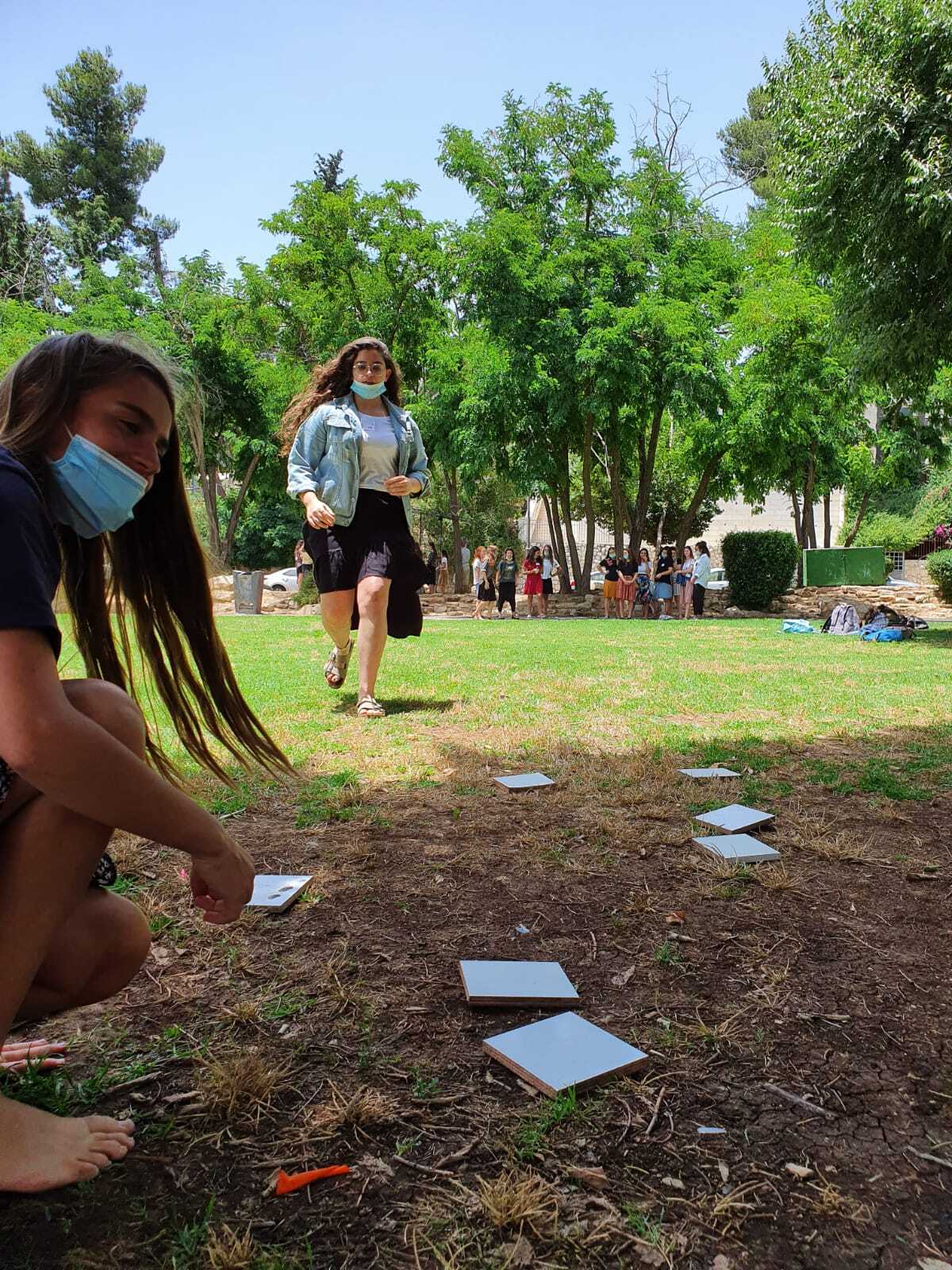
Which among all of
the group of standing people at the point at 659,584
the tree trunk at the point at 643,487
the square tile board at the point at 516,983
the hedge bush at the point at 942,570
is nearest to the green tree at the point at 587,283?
the tree trunk at the point at 643,487

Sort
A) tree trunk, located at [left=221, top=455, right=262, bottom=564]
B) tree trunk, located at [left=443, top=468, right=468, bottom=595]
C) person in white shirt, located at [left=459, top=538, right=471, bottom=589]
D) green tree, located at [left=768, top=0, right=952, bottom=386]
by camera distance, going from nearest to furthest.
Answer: green tree, located at [left=768, top=0, right=952, bottom=386] → tree trunk, located at [left=443, top=468, right=468, bottom=595] → person in white shirt, located at [left=459, top=538, right=471, bottom=589] → tree trunk, located at [left=221, top=455, right=262, bottom=564]

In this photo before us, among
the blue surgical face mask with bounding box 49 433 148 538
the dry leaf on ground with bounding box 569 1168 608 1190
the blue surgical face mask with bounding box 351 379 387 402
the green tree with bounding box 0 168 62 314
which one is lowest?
the dry leaf on ground with bounding box 569 1168 608 1190

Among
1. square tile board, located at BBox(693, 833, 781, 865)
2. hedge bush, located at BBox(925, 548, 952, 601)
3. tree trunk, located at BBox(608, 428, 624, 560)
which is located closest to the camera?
square tile board, located at BBox(693, 833, 781, 865)

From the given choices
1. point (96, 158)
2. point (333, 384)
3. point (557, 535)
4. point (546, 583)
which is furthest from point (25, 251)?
point (333, 384)

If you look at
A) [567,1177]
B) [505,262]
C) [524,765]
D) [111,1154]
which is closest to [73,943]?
[111,1154]

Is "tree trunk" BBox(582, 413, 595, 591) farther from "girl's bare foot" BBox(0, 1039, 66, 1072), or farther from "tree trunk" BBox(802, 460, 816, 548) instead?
"girl's bare foot" BBox(0, 1039, 66, 1072)

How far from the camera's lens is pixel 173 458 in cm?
178

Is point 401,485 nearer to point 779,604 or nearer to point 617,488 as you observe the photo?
point 779,604

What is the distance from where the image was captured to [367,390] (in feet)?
16.9

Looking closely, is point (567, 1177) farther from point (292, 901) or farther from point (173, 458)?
point (173, 458)

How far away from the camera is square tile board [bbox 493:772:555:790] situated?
→ 12.5 ft

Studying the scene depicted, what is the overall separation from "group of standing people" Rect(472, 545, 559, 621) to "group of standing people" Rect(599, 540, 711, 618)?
1563 millimetres

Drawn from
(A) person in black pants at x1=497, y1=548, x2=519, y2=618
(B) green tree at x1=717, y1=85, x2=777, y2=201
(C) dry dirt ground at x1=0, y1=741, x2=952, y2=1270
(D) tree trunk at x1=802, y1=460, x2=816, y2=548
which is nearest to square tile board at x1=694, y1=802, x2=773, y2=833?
(C) dry dirt ground at x1=0, y1=741, x2=952, y2=1270

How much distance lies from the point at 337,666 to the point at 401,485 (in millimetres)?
1407
